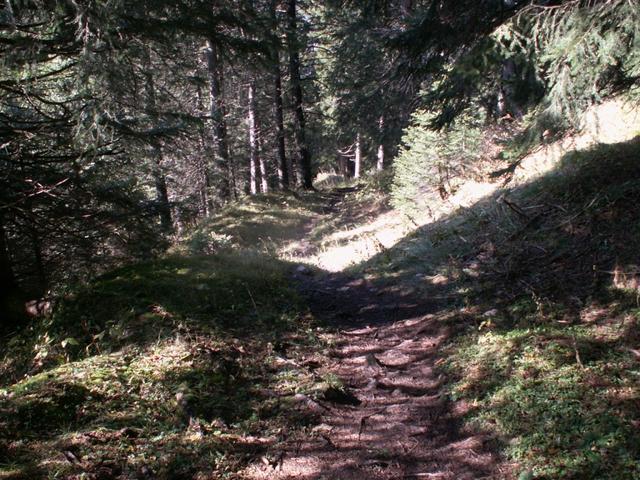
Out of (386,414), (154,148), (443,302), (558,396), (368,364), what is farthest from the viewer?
(154,148)

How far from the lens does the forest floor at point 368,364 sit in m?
3.49

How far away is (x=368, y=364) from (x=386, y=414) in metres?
1.19

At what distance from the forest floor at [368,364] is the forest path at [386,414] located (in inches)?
0.8

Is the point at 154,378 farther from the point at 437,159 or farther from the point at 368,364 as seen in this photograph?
the point at 437,159

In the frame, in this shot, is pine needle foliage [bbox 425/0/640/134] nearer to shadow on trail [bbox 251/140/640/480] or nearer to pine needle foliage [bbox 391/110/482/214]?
shadow on trail [bbox 251/140/640/480]

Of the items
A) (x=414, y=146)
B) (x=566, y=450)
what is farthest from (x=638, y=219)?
(x=414, y=146)

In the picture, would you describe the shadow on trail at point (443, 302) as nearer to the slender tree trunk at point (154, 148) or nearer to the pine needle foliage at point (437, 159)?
the slender tree trunk at point (154, 148)

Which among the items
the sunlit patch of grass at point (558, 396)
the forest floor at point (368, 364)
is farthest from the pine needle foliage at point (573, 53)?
the sunlit patch of grass at point (558, 396)

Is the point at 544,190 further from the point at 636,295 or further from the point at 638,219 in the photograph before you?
the point at 636,295

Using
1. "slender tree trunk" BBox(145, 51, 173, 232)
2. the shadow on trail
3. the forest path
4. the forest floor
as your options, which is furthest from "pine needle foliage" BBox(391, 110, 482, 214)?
the forest path

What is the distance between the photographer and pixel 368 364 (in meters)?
5.67

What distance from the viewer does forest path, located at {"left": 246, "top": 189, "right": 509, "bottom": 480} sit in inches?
142

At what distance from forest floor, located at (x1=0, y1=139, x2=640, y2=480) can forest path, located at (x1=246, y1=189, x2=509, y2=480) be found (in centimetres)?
2

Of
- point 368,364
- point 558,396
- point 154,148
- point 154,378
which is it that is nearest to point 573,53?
point 558,396
